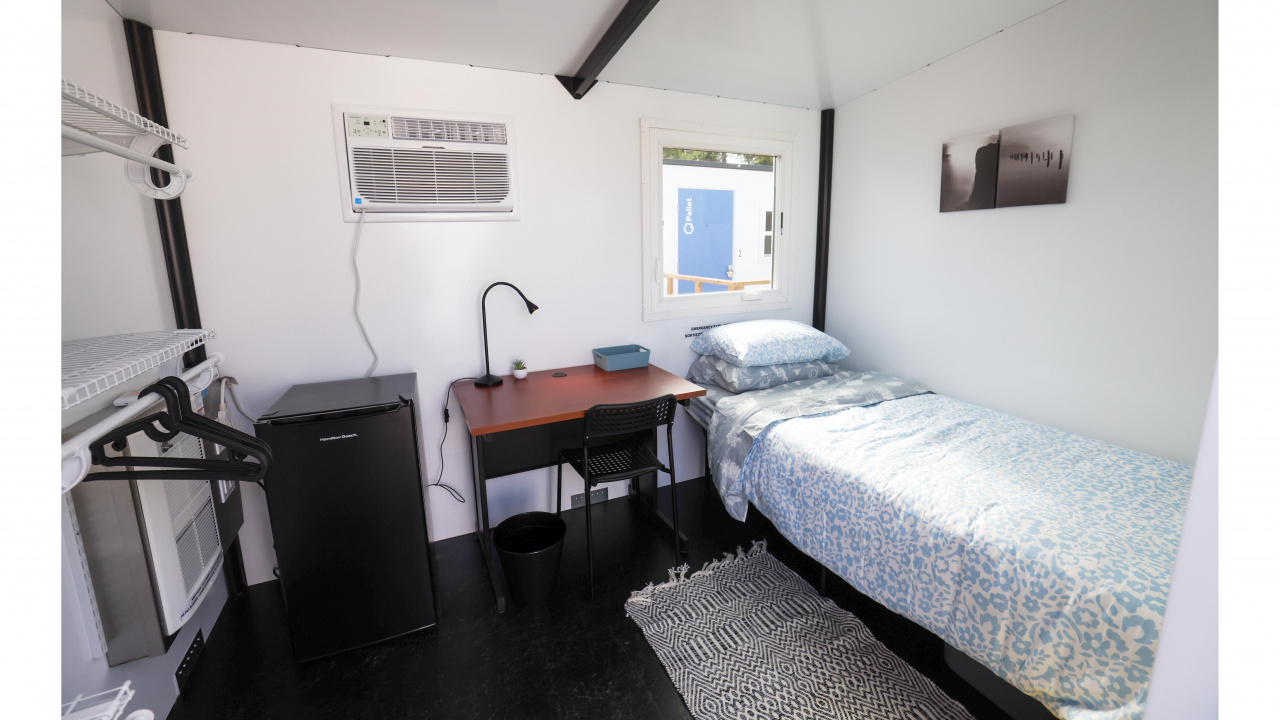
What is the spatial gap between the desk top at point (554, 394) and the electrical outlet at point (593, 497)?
75 cm

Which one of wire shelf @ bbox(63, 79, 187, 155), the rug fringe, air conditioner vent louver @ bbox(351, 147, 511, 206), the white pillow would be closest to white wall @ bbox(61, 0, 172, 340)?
wire shelf @ bbox(63, 79, 187, 155)

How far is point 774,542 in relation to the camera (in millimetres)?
2689

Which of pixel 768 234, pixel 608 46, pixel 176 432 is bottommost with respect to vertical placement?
pixel 176 432

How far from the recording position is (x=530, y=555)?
7.08 feet

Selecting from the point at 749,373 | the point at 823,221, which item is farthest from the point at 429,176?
the point at 823,221

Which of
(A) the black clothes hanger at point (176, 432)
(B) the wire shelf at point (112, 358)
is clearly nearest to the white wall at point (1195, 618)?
(B) the wire shelf at point (112, 358)

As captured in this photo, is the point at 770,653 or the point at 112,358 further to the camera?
the point at 770,653

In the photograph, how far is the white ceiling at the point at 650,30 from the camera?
1.94 metres

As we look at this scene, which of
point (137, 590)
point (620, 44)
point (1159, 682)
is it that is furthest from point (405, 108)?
point (1159, 682)

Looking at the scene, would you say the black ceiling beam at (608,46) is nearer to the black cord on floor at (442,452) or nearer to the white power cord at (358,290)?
the white power cord at (358,290)

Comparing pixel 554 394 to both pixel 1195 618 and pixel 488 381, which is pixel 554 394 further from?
pixel 1195 618

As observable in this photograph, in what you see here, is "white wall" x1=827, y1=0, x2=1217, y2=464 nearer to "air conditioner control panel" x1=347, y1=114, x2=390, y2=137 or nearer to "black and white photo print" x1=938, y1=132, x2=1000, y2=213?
"black and white photo print" x1=938, y1=132, x2=1000, y2=213

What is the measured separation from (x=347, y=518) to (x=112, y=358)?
3.11 ft

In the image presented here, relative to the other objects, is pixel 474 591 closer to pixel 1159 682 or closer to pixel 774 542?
pixel 774 542
